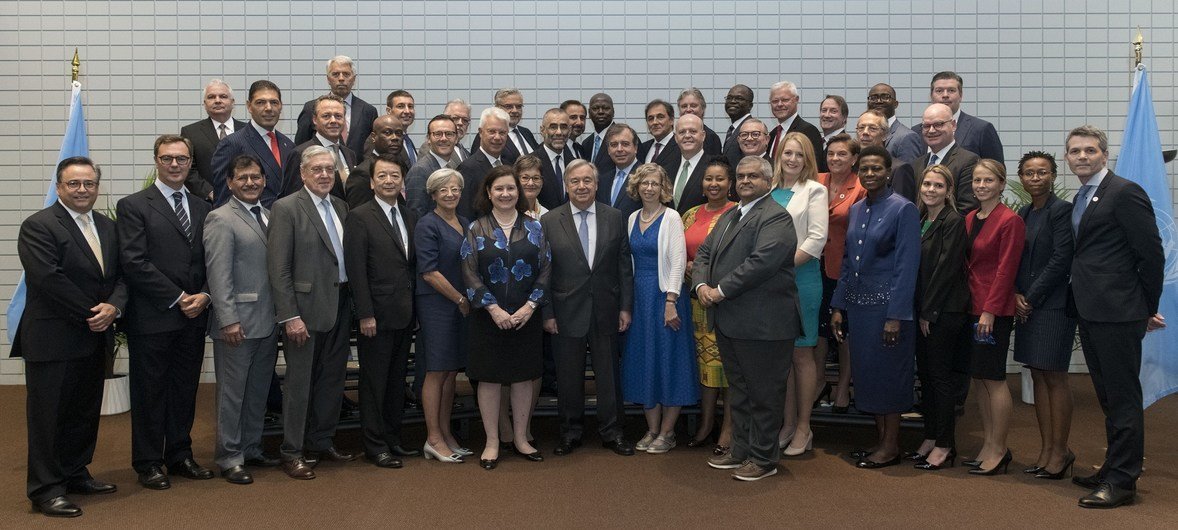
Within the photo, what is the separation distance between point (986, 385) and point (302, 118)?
14.3ft

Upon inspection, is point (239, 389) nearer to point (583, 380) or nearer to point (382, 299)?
point (382, 299)

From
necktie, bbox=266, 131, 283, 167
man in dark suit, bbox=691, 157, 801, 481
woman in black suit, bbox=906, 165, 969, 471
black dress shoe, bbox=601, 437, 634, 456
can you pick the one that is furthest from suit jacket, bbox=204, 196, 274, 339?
woman in black suit, bbox=906, 165, 969, 471

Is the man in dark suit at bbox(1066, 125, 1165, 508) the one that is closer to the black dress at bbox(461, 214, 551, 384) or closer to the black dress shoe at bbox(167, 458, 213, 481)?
the black dress at bbox(461, 214, 551, 384)

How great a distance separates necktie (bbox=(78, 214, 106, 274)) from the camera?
420 cm

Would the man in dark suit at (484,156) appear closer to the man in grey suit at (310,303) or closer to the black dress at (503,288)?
the black dress at (503,288)

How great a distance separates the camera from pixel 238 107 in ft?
24.7

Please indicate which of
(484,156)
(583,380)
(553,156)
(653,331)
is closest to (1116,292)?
(653,331)

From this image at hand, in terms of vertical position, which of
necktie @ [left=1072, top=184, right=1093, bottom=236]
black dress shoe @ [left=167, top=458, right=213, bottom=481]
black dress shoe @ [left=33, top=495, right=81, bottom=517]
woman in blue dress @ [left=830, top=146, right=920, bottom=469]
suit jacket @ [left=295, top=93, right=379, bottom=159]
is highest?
suit jacket @ [left=295, top=93, right=379, bottom=159]

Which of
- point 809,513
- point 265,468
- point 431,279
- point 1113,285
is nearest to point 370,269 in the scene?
point 431,279

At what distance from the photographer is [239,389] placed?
4617 mm

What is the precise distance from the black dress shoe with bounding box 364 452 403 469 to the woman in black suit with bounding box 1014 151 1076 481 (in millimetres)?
3127

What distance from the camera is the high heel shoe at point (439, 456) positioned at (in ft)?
16.2

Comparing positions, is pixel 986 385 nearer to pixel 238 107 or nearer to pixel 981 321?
pixel 981 321

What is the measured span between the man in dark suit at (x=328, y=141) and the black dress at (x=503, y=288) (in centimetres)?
93
